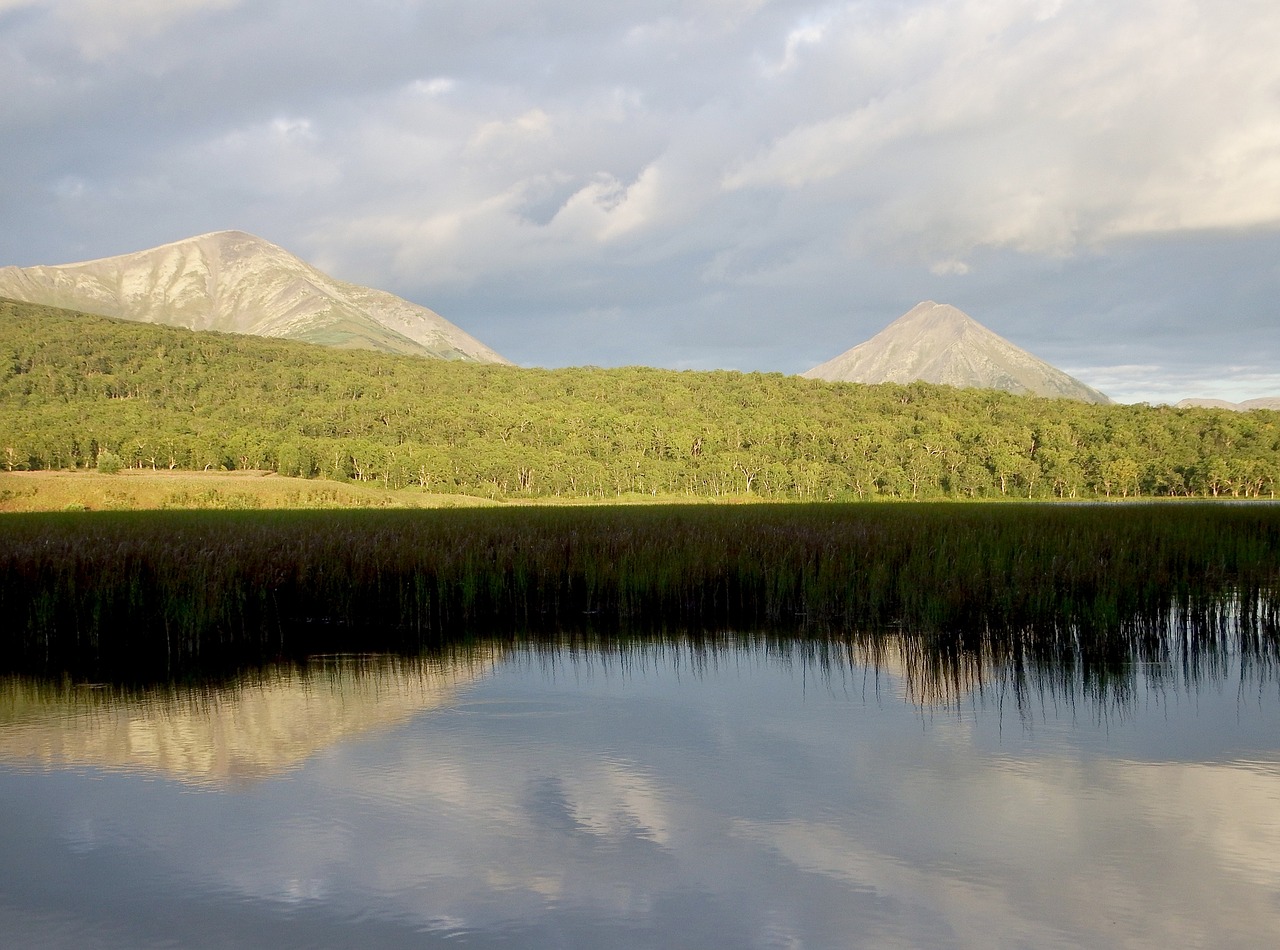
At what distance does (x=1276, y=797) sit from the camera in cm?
491

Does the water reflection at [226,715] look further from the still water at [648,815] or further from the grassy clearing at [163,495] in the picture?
the grassy clearing at [163,495]

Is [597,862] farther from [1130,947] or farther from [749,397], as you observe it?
[749,397]

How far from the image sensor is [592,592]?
1153cm

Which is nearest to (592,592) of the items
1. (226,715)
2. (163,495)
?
(226,715)

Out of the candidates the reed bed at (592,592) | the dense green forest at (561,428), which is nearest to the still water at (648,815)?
the reed bed at (592,592)

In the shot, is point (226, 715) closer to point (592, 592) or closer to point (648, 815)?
point (648, 815)

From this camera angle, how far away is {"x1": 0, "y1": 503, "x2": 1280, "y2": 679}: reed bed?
360 inches

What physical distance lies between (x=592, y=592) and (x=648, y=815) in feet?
22.6

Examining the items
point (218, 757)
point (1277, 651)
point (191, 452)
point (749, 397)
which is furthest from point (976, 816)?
point (749, 397)

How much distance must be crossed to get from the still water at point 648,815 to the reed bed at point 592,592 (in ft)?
5.38

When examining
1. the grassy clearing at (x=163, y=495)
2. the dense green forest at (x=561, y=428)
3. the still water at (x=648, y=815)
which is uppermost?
the dense green forest at (x=561, y=428)

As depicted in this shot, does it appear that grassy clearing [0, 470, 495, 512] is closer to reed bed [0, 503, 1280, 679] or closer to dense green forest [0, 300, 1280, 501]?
reed bed [0, 503, 1280, 679]

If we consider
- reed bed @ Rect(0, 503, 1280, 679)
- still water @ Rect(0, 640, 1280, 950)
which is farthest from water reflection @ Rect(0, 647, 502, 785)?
reed bed @ Rect(0, 503, 1280, 679)

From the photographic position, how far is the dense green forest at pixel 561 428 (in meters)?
103
